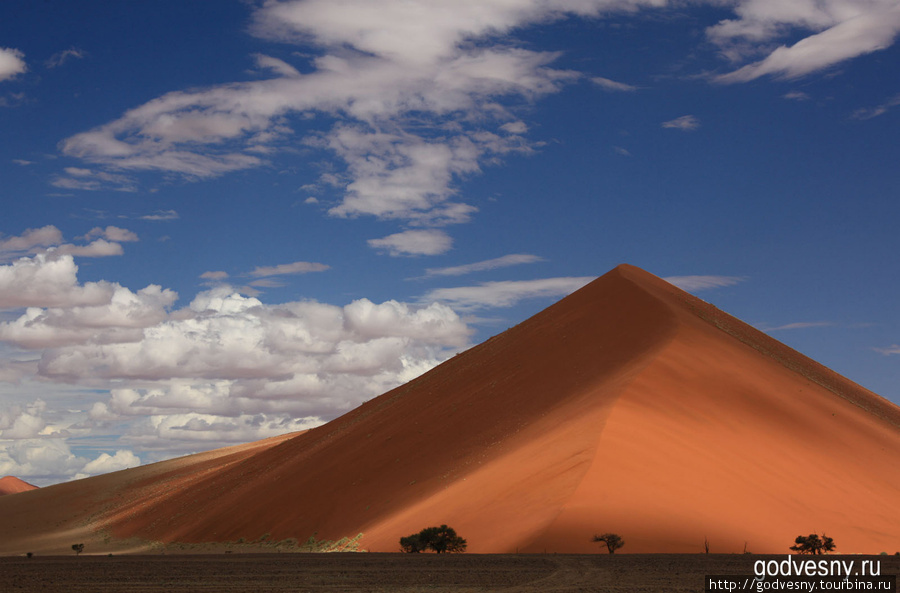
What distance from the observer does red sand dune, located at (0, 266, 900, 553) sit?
25266mm

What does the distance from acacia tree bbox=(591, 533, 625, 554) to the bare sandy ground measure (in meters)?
0.45

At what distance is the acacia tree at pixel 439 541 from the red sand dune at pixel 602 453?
25.7 inches

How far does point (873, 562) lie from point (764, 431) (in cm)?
1088

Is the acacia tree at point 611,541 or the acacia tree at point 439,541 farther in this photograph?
the acacia tree at point 439,541

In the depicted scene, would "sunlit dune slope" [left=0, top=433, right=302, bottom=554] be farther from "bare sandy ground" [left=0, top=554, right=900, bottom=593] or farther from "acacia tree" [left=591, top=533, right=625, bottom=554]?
"acacia tree" [left=591, top=533, right=625, bottom=554]

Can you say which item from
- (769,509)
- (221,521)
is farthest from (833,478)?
(221,521)

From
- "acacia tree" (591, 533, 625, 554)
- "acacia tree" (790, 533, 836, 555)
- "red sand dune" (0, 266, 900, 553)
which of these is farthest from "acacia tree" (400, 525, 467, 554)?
"acacia tree" (790, 533, 836, 555)

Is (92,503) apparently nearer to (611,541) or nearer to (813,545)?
(611,541)

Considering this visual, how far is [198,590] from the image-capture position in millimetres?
18094

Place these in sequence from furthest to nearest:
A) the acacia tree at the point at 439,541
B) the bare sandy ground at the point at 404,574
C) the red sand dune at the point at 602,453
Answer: the red sand dune at the point at 602,453 → the acacia tree at the point at 439,541 → the bare sandy ground at the point at 404,574

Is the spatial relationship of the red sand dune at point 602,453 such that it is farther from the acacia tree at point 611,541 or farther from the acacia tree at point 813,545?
the acacia tree at point 813,545

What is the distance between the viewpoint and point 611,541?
22.6 meters

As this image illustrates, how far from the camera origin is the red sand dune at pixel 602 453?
2527cm

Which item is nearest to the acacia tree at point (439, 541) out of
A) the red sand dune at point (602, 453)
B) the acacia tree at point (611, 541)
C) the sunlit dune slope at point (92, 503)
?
the red sand dune at point (602, 453)
